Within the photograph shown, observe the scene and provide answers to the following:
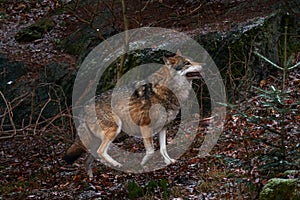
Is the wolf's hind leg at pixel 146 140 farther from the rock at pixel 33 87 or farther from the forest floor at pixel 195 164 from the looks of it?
the rock at pixel 33 87

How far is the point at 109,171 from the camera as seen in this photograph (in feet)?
27.5

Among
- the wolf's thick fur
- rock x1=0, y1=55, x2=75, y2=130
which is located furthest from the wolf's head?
rock x1=0, y1=55, x2=75, y2=130

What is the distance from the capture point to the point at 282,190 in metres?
4.97

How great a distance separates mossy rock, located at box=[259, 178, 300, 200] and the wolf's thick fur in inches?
130

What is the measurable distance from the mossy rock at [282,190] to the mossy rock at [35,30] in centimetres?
1457

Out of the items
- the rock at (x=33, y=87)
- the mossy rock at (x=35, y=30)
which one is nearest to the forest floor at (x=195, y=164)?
the rock at (x=33, y=87)

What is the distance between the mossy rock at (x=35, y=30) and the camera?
18203 millimetres

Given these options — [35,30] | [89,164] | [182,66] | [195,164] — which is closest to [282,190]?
[195,164]

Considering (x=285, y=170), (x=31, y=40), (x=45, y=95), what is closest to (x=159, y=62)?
(x=45, y=95)

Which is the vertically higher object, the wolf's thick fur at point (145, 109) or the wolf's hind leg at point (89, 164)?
the wolf's thick fur at point (145, 109)

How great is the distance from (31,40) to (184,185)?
1267 cm

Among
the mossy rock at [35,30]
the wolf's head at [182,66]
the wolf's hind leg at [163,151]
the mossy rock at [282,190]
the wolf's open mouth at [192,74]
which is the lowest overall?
the wolf's hind leg at [163,151]

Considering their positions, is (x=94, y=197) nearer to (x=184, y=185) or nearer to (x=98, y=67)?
(x=184, y=185)

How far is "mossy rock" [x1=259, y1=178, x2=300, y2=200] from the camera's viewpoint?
4.97 m
